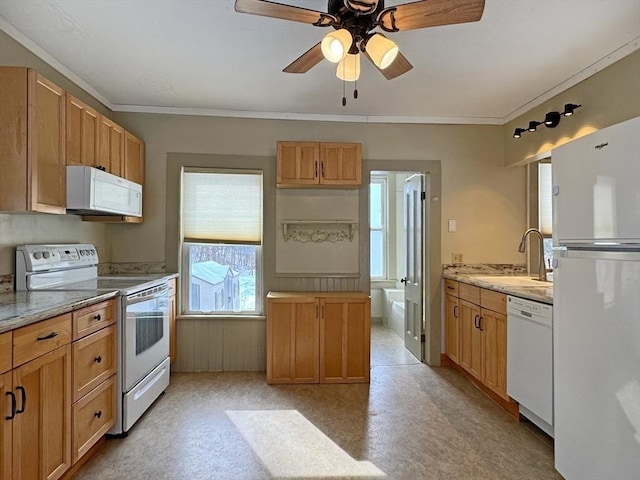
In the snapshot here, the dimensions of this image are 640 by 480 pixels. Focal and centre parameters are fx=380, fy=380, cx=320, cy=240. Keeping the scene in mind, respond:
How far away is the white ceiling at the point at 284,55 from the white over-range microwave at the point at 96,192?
84 cm

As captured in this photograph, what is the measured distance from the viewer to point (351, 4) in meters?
1.60

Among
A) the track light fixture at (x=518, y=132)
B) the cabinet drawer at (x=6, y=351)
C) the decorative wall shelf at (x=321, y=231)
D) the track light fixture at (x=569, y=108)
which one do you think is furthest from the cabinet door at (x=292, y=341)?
the track light fixture at (x=569, y=108)

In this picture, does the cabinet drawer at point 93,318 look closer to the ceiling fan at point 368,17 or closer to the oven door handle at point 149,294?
the oven door handle at point 149,294

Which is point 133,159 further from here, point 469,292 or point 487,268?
point 487,268

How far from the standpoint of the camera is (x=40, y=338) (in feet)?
5.54

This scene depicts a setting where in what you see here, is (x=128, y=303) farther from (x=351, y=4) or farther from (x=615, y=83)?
(x=615, y=83)

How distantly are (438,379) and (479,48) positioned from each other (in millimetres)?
2717

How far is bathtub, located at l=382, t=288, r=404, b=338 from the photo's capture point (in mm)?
4987

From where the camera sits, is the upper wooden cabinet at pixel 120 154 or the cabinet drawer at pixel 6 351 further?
the upper wooden cabinet at pixel 120 154

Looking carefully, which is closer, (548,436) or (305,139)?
(548,436)

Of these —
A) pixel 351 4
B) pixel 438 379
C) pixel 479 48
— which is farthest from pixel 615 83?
pixel 438 379

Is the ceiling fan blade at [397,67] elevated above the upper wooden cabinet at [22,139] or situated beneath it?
elevated above

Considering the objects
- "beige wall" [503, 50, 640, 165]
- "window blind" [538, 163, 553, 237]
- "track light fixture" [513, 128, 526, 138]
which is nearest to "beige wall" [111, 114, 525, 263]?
"window blind" [538, 163, 553, 237]

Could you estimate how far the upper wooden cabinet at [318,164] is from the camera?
3.49 meters
